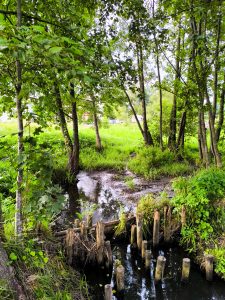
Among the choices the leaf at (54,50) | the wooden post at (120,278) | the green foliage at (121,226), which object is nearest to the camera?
the leaf at (54,50)

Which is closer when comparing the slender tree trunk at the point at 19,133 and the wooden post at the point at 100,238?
the slender tree trunk at the point at 19,133

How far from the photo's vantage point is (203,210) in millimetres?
6152

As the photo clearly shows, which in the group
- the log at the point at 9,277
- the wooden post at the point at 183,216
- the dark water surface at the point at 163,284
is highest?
the log at the point at 9,277

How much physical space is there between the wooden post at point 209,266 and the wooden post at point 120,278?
6.00 ft

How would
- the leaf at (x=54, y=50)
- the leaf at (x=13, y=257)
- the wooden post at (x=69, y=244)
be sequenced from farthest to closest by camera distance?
1. the wooden post at (x=69, y=244)
2. the leaf at (x=13, y=257)
3. the leaf at (x=54, y=50)

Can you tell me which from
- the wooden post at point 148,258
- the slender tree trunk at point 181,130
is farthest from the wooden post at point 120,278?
the slender tree trunk at point 181,130

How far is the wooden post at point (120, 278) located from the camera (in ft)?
16.4

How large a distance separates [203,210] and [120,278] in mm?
2563

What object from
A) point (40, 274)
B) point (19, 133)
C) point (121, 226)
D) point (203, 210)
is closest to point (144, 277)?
point (121, 226)

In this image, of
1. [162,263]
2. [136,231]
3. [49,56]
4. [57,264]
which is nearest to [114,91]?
[49,56]

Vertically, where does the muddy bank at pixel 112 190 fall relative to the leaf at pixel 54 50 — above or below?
below

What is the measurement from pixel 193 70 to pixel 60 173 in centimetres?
→ 690

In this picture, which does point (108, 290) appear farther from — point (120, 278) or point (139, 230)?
point (139, 230)

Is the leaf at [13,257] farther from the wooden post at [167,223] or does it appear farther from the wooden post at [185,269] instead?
the wooden post at [167,223]
